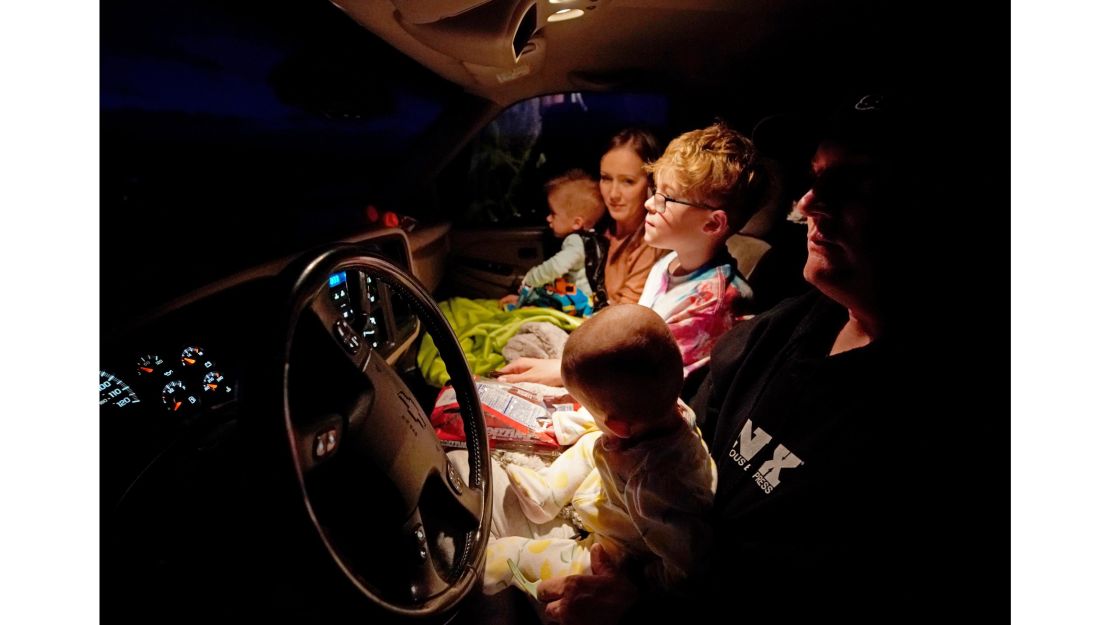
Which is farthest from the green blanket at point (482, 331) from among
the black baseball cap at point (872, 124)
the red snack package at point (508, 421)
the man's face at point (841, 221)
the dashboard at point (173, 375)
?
the black baseball cap at point (872, 124)

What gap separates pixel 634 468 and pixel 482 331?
5.07ft

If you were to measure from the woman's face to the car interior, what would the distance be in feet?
1.14

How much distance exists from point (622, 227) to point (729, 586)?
81.0 inches

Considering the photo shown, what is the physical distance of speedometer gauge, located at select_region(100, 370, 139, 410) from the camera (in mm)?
958

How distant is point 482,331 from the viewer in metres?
2.54

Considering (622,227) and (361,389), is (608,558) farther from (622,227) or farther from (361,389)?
(622,227)

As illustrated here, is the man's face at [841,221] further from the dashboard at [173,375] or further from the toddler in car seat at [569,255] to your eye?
the toddler in car seat at [569,255]

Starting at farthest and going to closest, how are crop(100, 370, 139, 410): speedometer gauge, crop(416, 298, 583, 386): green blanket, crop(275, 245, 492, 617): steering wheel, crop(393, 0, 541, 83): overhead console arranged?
1. crop(416, 298, 583, 386): green blanket
2. crop(393, 0, 541, 83): overhead console
3. crop(100, 370, 139, 410): speedometer gauge
4. crop(275, 245, 492, 617): steering wheel

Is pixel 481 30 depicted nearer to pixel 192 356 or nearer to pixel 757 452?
pixel 192 356

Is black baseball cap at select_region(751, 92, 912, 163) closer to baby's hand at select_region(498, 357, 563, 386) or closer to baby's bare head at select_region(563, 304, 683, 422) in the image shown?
baby's bare head at select_region(563, 304, 683, 422)

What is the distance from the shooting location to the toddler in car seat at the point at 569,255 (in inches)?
111

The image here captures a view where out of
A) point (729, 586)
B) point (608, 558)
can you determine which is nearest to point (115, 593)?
point (608, 558)

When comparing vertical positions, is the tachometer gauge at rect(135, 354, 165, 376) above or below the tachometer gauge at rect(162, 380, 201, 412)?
above

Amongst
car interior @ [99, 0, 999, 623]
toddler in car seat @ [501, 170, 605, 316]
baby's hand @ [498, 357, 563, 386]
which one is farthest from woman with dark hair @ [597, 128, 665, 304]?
baby's hand @ [498, 357, 563, 386]
